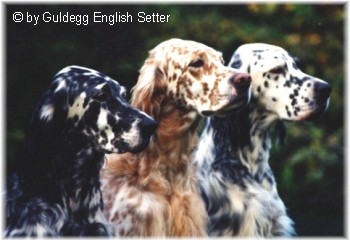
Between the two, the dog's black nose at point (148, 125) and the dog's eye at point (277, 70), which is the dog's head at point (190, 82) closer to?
the dog's eye at point (277, 70)

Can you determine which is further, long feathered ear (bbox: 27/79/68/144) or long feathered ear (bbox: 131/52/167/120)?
long feathered ear (bbox: 131/52/167/120)

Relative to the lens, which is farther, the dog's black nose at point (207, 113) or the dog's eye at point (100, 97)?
the dog's black nose at point (207, 113)

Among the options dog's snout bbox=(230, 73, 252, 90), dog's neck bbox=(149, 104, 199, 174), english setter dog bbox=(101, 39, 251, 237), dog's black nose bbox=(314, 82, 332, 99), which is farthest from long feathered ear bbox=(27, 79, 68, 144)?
dog's black nose bbox=(314, 82, 332, 99)

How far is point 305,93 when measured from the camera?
7.78 m

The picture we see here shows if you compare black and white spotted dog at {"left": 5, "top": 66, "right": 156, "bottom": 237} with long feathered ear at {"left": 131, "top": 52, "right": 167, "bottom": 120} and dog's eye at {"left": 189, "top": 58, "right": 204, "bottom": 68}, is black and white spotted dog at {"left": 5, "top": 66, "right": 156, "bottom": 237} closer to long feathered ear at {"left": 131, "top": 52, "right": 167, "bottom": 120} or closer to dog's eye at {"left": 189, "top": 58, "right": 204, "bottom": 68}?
long feathered ear at {"left": 131, "top": 52, "right": 167, "bottom": 120}

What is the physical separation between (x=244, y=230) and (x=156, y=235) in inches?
32.0

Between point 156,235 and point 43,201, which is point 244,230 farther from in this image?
point 43,201

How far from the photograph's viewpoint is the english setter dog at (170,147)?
23.7ft

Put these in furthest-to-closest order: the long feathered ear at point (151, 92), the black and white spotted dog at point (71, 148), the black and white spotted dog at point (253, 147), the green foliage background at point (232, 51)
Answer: the green foliage background at point (232, 51) < the black and white spotted dog at point (253, 147) < the long feathered ear at point (151, 92) < the black and white spotted dog at point (71, 148)

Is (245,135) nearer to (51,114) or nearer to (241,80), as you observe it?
(241,80)

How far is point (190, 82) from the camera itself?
7.31 meters

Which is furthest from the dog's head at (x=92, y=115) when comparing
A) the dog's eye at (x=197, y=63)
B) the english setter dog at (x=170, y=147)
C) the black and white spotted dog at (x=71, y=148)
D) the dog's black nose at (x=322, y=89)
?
the dog's black nose at (x=322, y=89)

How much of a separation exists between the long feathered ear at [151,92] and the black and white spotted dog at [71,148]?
66 cm

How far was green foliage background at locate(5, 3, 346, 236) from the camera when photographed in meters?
11.7
